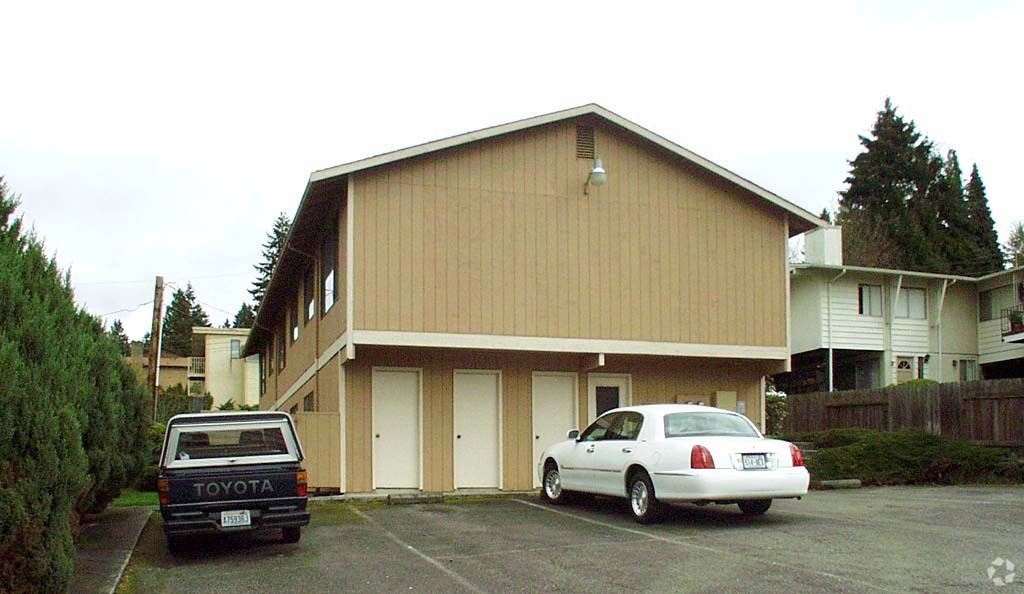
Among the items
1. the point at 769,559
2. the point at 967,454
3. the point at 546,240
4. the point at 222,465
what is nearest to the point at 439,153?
the point at 546,240

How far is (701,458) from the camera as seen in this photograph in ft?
40.7

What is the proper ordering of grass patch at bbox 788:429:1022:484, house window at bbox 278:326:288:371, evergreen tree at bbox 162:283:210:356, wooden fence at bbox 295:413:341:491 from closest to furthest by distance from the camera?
wooden fence at bbox 295:413:341:491 → grass patch at bbox 788:429:1022:484 → house window at bbox 278:326:288:371 → evergreen tree at bbox 162:283:210:356

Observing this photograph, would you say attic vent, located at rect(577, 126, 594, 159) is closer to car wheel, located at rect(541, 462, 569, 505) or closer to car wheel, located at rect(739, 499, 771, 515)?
car wheel, located at rect(541, 462, 569, 505)

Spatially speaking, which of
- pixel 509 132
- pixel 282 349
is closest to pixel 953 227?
pixel 282 349

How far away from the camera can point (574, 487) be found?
15188mm

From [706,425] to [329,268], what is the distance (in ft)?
32.7

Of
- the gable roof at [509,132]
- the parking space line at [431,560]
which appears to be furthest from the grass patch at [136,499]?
the gable roof at [509,132]

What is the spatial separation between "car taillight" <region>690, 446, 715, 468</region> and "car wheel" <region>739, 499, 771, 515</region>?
1.52 m

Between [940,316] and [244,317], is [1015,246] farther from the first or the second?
[244,317]

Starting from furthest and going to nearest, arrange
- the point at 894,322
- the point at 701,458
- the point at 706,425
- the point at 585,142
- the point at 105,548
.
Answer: the point at 894,322, the point at 585,142, the point at 706,425, the point at 701,458, the point at 105,548

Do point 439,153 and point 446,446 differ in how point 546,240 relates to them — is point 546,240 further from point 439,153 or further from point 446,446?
point 446,446

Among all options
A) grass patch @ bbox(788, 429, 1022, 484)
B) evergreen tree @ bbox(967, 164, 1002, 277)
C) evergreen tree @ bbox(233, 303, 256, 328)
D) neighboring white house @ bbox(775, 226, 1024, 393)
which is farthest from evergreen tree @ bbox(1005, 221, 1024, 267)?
evergreen tree @ bbox(233, 303, 256, 328)

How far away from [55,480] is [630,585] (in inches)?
187

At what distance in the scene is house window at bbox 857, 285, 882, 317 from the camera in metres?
36.7
